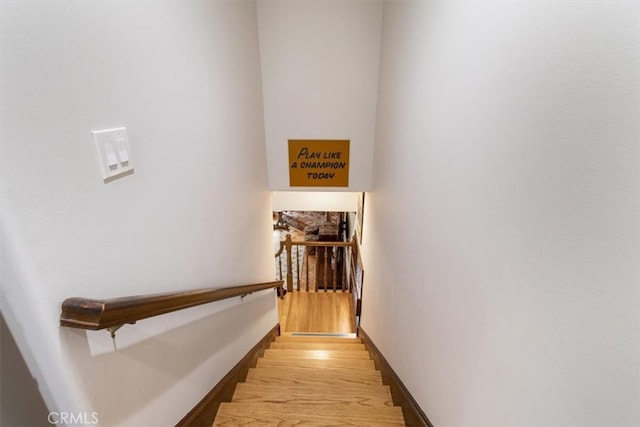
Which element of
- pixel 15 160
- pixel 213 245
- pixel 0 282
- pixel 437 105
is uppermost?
pixel 437 105

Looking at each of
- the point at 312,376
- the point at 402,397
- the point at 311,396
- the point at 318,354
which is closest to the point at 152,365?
the point at 311,396

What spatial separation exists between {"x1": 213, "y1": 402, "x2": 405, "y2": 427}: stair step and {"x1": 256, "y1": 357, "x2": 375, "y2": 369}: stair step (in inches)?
23.5

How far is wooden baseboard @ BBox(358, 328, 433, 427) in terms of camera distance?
1.42 m

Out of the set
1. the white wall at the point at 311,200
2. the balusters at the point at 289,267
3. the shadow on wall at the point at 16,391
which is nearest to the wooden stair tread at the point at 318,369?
the shadow on wall at the point at 16,391

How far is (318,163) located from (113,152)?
2.19m

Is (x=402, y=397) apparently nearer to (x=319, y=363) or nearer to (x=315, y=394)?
(x=315, y=394)

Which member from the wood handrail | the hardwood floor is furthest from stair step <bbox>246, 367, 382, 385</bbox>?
the hardwood floor

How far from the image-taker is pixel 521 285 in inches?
29.1

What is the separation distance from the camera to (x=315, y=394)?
1.72 metres

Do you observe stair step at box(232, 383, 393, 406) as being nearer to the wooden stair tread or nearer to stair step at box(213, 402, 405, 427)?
stair step at box(213, 402, 405, 427)

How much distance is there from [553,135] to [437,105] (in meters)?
0.71

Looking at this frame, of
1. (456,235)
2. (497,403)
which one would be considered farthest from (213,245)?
(497,403)

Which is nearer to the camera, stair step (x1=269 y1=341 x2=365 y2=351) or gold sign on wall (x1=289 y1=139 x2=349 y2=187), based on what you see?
gold sign on wall (x1=289 y1=139 x2=349 y2=187)

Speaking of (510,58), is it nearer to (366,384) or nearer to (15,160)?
(15,160)
